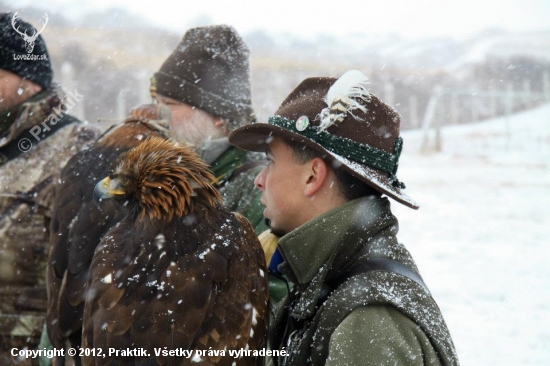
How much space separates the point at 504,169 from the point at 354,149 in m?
15.1

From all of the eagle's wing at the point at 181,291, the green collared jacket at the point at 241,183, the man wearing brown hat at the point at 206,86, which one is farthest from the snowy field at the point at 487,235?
the eagle's wing at the point at 181,291

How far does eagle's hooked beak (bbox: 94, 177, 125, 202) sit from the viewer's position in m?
2.74

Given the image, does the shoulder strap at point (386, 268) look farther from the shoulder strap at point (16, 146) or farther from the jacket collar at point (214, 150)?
the shoulder strap at point (16, 146)

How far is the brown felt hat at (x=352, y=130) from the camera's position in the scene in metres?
2.19

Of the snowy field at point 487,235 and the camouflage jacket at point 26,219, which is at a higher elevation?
the camouflage jacket at point 26,219

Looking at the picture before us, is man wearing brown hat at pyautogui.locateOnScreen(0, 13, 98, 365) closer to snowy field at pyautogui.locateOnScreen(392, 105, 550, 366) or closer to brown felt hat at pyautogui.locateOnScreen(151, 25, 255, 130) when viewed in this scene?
Result: brown felt hat at pyautogui.locateOnScreen(151, 25, 255, 130)

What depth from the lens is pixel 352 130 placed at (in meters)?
2.21

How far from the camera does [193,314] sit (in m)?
2.35

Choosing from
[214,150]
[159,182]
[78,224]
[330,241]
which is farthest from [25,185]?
[330,241]

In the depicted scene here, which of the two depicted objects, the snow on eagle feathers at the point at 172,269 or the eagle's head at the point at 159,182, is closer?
the snow on eagle feathers at the point at 172,269

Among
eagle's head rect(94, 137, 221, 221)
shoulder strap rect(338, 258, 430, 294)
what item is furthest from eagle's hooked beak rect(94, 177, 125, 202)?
shoulder strap rect(338, 258, 430, 294)

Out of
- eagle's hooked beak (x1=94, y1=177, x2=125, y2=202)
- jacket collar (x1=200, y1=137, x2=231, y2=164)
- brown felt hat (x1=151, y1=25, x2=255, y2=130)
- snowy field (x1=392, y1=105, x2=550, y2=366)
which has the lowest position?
snowy field (x1=392, y1=105, x2=550, y2=366)

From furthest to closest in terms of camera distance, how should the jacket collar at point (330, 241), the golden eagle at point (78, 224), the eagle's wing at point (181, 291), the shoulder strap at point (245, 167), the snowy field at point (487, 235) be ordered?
the snowy field at point (487, 235) < the shoulder strap at point (245, 167) < the golden eagle at point (78, 224) < the eagle's wing at point (181, 291) < the jacket collar at point (330, 241)

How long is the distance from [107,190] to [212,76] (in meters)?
1.72
